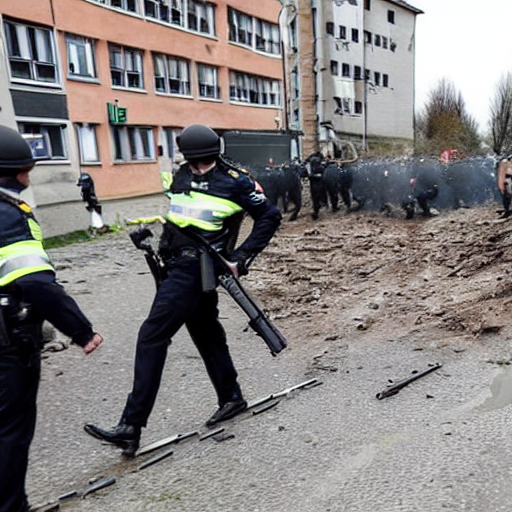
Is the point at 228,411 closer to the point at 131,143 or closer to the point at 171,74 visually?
the point at 131,143

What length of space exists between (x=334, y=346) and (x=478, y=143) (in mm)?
45764

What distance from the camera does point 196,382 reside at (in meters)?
4.79

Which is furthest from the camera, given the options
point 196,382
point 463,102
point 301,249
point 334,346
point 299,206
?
point 463,102

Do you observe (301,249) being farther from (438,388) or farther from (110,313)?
(438,388)

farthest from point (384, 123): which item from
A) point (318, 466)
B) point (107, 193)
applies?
point (318, 466)

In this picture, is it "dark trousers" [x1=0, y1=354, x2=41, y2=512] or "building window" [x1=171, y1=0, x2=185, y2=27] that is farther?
"building window" [x1=171, y1=0, x2=185, y2=27]

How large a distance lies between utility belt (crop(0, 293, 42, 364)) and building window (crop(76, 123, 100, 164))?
22838mm

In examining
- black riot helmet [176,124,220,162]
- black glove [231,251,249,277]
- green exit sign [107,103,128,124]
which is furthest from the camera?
green exit sign [107,103,128,124]

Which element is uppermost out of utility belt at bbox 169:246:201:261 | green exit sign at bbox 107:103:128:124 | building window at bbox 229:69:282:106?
building window at bbox 229:69:282:106

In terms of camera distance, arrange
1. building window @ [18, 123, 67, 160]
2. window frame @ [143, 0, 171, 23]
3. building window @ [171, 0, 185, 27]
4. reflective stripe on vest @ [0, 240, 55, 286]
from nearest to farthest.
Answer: reflective stripe on vest @ [0, 240, 55, 286] → building window @ [18, 123, 67, 160] → window frame @ [143, 0, 171, 23] → building window @ [171, 0, 185, 27]

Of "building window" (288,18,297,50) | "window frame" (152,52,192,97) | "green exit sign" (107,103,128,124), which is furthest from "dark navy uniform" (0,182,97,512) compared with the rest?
"building window" (288,18,297,50)

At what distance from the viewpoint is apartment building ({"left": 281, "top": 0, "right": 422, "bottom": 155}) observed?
3959 cm

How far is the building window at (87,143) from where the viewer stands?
24.2 metres

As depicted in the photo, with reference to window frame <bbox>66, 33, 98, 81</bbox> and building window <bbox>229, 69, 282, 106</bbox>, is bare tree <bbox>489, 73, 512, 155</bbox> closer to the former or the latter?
building window <bbox>229, 69, 282, 106</bbox>
